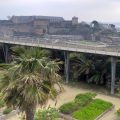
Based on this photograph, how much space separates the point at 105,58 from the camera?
136ft

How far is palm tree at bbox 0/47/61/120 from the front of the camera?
15492 millimetres

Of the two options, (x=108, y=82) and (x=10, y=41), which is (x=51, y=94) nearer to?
(x=108, y=82)

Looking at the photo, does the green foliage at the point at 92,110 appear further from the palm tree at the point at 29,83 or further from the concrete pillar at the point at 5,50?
the concrete pillar at the point at 5,50

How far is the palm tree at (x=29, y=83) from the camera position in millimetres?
15492

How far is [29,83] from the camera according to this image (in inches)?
610

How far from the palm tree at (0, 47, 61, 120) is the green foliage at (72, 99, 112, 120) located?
11518 mm

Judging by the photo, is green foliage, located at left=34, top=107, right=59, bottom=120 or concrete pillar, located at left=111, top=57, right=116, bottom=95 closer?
green foliage, located at left=34, top=107, right=59, bottom=120

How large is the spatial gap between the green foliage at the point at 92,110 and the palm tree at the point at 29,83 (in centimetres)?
1152

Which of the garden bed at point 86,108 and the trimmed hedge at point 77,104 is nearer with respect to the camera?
the garden bed at point 86,108

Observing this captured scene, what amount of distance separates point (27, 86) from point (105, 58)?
89.5 ft

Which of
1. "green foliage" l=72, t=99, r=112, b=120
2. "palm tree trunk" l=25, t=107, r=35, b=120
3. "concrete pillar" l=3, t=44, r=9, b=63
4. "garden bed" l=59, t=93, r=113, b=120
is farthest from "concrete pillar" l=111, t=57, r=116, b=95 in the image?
"concrete pillar" l=3, t=44, r=9, b=63

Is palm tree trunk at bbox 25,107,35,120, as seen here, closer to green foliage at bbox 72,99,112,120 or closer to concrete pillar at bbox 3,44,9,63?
green foliage at bbox 72,99,112,120

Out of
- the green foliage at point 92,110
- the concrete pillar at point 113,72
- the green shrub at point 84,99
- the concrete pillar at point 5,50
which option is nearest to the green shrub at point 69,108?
the green foliage at point 92,110

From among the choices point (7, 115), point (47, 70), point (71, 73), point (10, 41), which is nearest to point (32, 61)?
point (47, 70)
